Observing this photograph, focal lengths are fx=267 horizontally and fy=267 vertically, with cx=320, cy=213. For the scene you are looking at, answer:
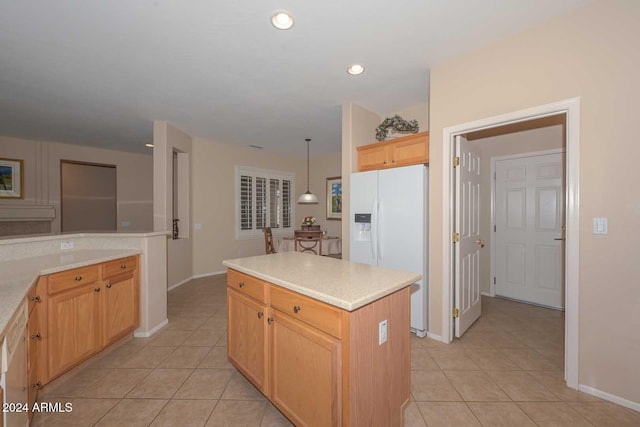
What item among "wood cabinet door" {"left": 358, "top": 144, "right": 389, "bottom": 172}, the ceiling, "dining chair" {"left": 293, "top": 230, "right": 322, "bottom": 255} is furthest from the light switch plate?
"dining chair" {"left": 293, "top": 230, "right": 322, "bottom": 255}

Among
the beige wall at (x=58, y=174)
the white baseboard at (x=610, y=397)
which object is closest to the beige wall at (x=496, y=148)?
the white baseboard at (x=610, y=397)

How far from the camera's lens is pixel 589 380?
6.08 ft

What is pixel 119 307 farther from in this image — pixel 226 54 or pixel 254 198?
pixel 254 198

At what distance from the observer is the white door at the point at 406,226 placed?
2.71m

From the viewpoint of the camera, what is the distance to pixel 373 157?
324 cm

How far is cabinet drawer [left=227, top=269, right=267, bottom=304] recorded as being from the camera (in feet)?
5.53

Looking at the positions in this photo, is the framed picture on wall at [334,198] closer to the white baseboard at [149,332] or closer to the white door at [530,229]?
the white door at [530,229]

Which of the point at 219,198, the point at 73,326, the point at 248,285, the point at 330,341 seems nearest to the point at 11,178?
the point at 219,198

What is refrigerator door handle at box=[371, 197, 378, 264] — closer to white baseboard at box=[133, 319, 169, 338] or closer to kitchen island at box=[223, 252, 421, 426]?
kitchen island at box=[223, 252, 421, 426]

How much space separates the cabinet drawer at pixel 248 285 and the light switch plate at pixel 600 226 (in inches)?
88.7

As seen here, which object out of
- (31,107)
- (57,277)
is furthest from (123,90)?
(57,277)

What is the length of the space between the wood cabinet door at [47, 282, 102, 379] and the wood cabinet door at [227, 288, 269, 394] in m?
1.16

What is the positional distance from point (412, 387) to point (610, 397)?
4.16 ft

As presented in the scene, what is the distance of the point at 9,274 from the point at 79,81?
2089mm
